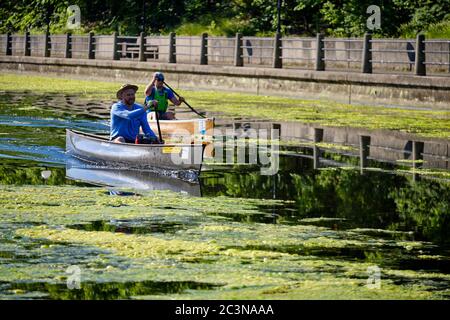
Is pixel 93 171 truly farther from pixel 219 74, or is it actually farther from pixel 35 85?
pixel 35 85

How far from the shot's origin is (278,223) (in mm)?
12719

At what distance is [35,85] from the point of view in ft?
131

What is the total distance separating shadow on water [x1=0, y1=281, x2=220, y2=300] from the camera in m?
9.13

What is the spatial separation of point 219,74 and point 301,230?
2293 cm

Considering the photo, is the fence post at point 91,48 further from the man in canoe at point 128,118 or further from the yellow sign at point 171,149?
the yellow sign at point 171,149

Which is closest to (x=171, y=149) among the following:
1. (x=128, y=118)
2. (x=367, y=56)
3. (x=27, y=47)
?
(x=128, y=118)

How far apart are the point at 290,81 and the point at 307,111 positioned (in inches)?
163

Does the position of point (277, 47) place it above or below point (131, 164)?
above

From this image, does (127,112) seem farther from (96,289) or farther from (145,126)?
(96,289)

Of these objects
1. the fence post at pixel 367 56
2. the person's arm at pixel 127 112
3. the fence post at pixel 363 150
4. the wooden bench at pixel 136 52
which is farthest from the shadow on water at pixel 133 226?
the wooden bench at pixel 136 52

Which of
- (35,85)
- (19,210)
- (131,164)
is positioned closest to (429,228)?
(19,210)

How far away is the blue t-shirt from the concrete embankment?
1036 cm

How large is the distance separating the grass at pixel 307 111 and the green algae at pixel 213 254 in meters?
10.3
